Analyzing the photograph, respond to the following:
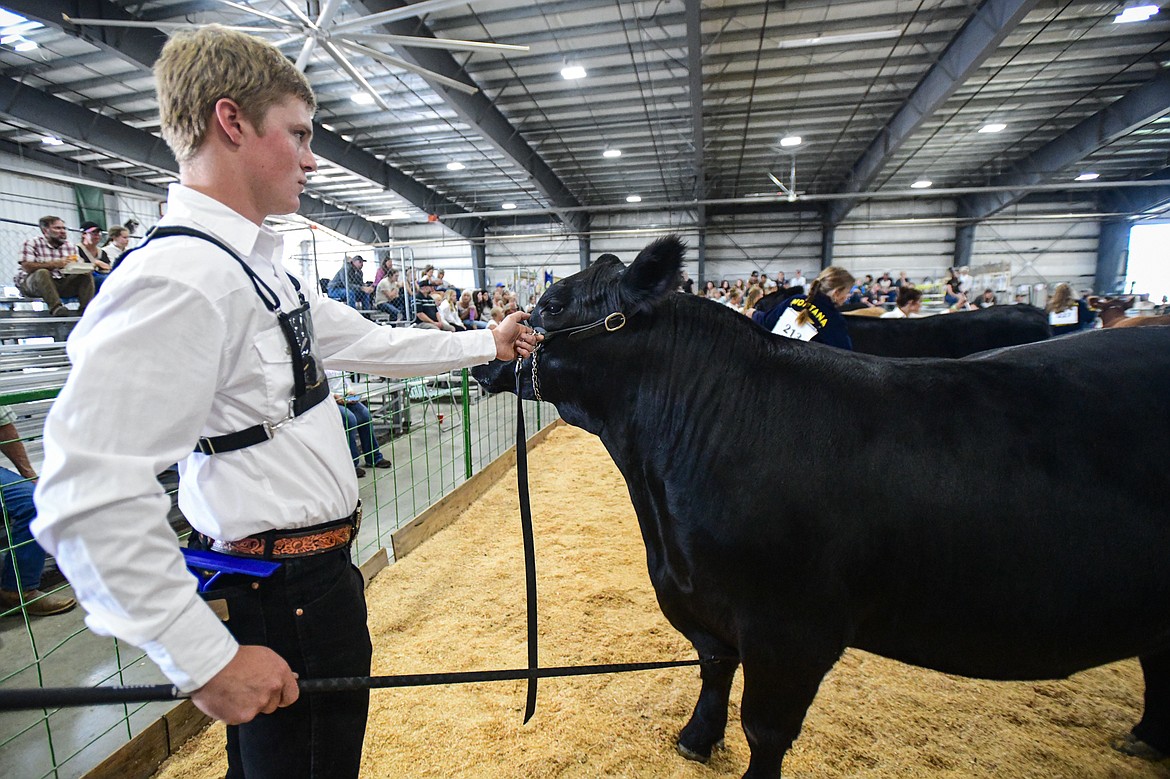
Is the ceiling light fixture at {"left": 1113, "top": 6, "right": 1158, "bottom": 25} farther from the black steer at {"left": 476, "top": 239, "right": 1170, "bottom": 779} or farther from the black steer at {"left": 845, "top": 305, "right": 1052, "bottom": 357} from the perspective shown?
the black steer at {"left": 476, "top": 239, "right": 1170, "bottom": 779}

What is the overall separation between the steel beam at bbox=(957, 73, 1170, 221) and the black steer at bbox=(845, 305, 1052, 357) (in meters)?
11.1

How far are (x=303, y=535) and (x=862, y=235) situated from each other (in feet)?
80.8

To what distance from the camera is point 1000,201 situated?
1942 centimetres

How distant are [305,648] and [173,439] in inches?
21.6

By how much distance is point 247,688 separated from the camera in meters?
0.88

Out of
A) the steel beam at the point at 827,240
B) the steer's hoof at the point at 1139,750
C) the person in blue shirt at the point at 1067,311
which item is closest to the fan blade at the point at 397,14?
the steer's hoof at the point at 1139,750

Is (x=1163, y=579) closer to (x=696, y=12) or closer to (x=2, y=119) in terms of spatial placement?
(x=696, y=12)

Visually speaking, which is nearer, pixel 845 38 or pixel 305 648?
pixel 305 648

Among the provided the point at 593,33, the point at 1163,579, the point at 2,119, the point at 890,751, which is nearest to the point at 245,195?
the point at 1163,579

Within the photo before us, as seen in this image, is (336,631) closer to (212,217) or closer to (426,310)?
(212,217)

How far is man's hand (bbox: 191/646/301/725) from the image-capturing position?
846 mm

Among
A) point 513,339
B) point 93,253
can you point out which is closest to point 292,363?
point 513,339

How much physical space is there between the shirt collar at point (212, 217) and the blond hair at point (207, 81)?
0.27 ft

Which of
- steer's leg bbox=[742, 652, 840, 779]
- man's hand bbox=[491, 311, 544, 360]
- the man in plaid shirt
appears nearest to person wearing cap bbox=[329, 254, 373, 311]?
the man in plaid shirt
